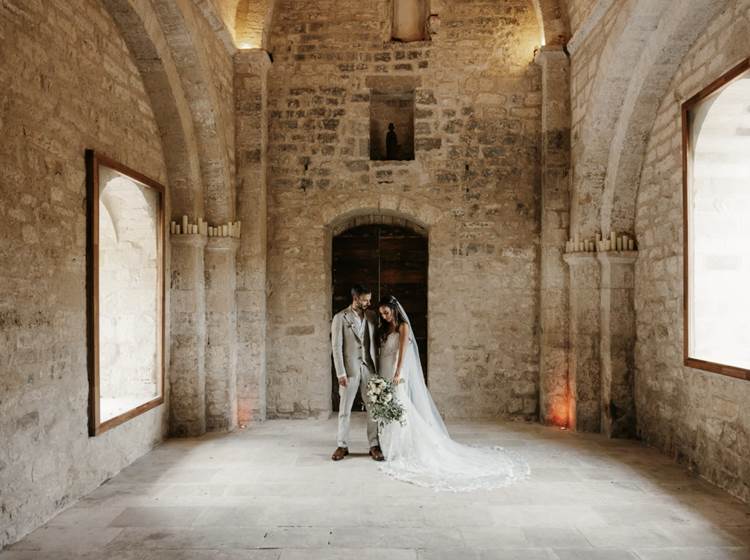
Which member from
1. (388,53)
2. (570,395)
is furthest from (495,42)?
(570,395)

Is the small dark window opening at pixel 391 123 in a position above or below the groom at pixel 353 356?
above

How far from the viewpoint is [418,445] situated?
4922 millimetres

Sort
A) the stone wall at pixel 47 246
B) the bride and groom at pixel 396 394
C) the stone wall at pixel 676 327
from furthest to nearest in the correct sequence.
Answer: the bride and groom at pixel 396 394 < the stone wall at pixel 676 327 < the stone wall at pixel 47 246

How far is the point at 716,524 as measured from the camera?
3631 mm

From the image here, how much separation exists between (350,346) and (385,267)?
2.22 metres

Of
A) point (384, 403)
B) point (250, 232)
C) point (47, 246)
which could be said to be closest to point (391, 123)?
point (250, 232)

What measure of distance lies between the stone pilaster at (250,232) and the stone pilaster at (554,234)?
3.40 m

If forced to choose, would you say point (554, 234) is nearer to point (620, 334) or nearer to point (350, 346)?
point (620, 334)

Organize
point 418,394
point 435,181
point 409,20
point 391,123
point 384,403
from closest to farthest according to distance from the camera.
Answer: point 384,403, point 418,394, point 435,181, point 409,20, point 391,123

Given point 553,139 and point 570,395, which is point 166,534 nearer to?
point 570,395

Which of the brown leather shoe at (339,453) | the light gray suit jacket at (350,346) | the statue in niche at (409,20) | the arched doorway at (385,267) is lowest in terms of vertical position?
the brown leather shoe at (339,453)

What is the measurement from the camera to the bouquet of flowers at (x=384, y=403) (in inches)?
192

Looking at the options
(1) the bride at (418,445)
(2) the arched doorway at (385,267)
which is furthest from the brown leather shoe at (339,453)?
(2) the arched doorway at (385,267)

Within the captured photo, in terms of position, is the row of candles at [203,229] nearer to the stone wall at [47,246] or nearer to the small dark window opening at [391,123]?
the stone wall at [47,246]
